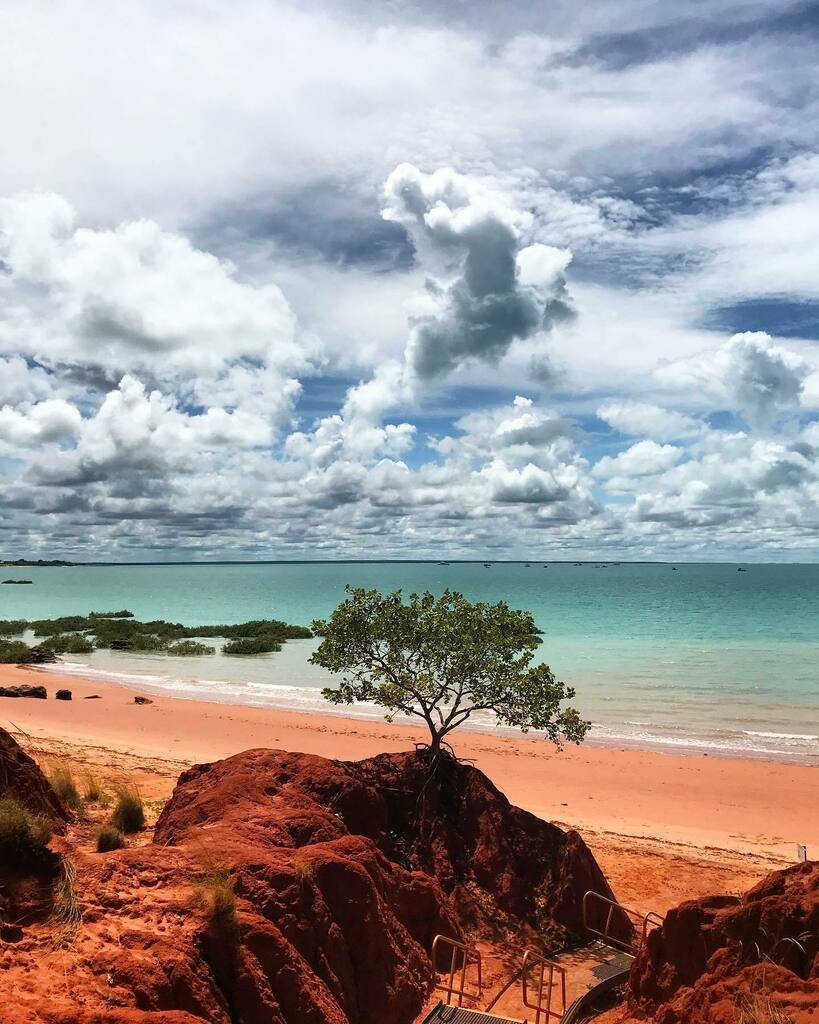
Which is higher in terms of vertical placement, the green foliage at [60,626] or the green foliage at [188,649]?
the green foliage at [60,626]

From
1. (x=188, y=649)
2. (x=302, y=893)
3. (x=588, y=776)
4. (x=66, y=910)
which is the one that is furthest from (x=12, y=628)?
(x=66, y=910)

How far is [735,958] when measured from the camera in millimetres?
7355

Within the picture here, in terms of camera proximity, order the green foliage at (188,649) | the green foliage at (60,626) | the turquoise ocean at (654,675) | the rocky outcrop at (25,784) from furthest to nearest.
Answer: the green foliage at (60,626), the green foliage at (188,649), the turquoise ocean at (654,675), the rocky outcrop at (25,784)

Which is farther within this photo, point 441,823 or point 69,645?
point 69,645

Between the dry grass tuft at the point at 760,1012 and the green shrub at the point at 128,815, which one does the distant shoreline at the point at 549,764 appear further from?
the dry grass tuft at the point at 760,1012

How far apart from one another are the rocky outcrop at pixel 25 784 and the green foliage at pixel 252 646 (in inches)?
1870

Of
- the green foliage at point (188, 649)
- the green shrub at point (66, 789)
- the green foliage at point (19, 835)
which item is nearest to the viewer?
the green foliage at point (19, 835)

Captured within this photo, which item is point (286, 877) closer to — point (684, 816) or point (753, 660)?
point (684, 816)

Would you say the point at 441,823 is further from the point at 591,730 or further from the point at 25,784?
the point at 591,730

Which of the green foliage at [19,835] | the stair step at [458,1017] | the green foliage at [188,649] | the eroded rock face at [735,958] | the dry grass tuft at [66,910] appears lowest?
the green foliage at [188,649]

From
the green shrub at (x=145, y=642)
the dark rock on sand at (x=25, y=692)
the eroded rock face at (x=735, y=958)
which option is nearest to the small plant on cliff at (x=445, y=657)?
the eroded rock face at (x=735, y=958)

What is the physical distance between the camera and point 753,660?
51.8 m

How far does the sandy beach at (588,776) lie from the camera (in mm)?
17031

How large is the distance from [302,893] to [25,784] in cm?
473
